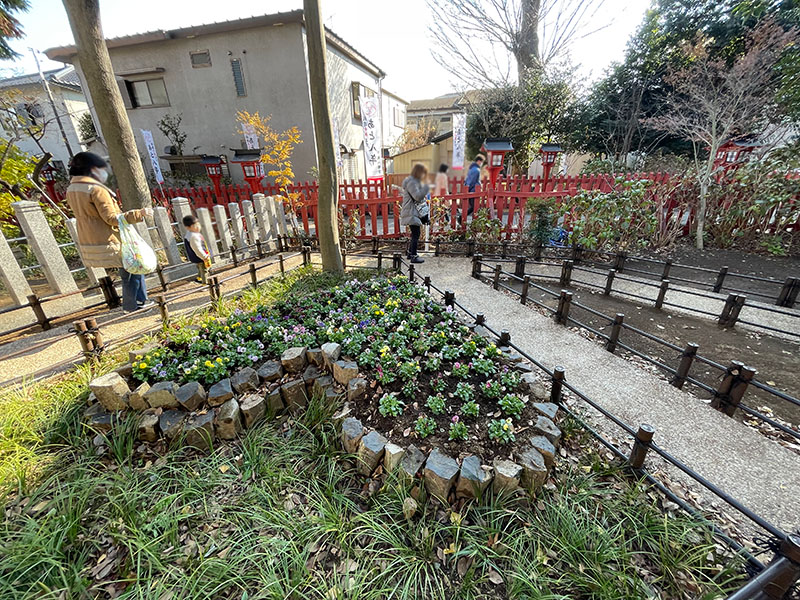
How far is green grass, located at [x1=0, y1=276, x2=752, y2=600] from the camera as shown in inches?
65.5

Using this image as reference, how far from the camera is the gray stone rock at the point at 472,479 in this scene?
1945 millimetres

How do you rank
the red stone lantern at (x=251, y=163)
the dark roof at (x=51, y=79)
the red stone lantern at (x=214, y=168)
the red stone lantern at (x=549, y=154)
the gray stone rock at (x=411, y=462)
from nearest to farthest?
the gray stone rock at (x=411, y=462) < the red stone lantern at (x=549, y=154) < the red stone lantern at (x=251, y=163) < the red stone lantern at (x=214, y=168) < the dark roof at (x=51, y=79)

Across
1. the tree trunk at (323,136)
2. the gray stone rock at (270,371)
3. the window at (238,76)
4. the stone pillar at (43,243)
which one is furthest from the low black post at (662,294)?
the window at (238,76)

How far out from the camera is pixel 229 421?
2.51m

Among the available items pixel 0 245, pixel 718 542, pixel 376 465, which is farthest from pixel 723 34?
pixel 0 245

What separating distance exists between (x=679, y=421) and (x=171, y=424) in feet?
13.7

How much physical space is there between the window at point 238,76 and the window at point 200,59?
108 centimetres

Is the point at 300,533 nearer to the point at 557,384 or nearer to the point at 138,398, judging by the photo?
the point at 138,398

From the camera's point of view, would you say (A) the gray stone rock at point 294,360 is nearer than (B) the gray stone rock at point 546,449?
No

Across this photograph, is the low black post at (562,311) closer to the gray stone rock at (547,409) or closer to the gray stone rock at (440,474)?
the gray stone rock at (547,409)

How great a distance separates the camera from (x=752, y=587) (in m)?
1.25

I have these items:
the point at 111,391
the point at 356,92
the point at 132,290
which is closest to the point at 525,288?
the point at 111,391

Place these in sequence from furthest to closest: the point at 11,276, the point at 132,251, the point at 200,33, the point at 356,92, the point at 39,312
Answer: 1. the point at 356,92
2. the point at 200,33
3. the point at 11,276
4. the point at 39,312
5. the point at 132,251

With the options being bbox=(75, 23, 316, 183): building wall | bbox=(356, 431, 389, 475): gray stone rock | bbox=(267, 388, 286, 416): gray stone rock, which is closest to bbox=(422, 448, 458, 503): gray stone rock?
bbox=(356, 431, 389, 475): gray stone rock
